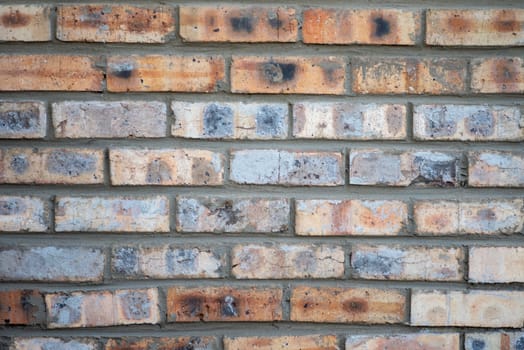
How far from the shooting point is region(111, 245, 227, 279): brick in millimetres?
1180

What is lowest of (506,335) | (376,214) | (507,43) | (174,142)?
(506,335)

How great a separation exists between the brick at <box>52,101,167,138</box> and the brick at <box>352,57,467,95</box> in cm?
47

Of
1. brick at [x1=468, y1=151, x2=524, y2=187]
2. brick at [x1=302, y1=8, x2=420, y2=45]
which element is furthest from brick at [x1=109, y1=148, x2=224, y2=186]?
brick at [x1=468, y1=151, x2=524, y2=187]

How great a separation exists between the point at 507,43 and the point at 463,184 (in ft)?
1.11

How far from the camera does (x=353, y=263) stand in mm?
1190

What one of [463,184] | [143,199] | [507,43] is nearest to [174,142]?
[143,199]

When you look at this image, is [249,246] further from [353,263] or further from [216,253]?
[353,263]

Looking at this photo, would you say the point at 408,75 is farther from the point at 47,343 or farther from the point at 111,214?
the point at 47,343

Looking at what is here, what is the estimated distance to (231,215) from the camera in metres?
1.18

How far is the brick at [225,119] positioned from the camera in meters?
1.18

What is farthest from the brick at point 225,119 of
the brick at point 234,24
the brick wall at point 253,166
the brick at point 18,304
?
the brick at point 18,304

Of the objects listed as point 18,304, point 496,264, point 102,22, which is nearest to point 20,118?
point 102,22

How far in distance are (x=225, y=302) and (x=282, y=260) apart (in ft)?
0.54

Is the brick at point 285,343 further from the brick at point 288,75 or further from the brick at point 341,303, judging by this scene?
the brick at point 288,75
